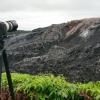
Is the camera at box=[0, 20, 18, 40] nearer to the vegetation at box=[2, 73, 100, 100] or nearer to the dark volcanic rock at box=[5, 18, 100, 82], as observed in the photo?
the vegetation at box=[2, 73, 100, 100]

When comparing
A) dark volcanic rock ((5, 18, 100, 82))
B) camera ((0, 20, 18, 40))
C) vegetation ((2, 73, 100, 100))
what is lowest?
dark volcanic rock ((5, 18, 100, 82))

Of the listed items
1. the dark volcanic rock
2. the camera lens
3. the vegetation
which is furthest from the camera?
the dark volcanic rock

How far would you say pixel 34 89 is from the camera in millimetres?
10359

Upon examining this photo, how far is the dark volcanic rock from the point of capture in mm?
20473

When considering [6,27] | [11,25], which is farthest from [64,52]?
[6,27]

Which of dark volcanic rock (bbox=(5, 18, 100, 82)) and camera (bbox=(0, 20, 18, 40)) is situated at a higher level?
camera (bbox=(0, 20, 18, 40))

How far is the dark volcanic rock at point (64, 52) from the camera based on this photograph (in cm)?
2047

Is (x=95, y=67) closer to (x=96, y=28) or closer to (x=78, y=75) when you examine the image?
(x=78, y=75)

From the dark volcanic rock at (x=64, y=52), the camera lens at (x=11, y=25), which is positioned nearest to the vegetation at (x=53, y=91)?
the camera lens at (x=11, y=25)

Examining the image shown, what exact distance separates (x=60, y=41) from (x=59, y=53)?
19.8 feet

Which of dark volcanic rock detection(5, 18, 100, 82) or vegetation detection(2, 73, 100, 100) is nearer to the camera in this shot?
vegetation detection(2, 73, 100, 100)

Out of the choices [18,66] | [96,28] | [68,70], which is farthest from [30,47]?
[68,70]

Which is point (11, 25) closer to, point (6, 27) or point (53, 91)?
point (6, 27)

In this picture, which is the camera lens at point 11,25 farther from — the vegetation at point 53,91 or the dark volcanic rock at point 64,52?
the dark volcanic rock at point 64,52
